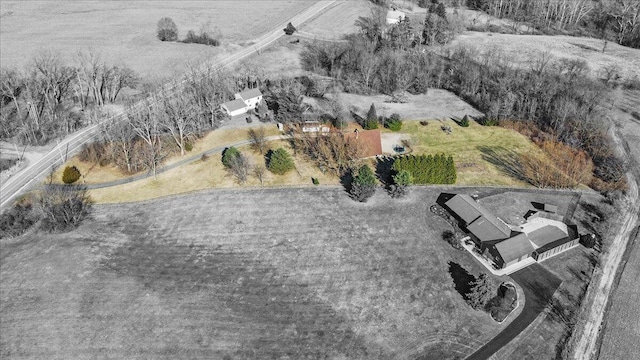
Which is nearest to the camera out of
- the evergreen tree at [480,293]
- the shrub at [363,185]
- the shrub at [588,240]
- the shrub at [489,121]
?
the evergreen tree at [480,293]

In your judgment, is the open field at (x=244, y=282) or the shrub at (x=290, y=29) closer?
the open field at (x=244, y=282)

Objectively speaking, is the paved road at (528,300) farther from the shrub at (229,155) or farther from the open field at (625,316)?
the shrub at (229,155)

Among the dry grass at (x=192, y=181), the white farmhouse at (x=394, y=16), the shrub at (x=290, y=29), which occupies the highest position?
the white farmhouse at (x=394, y=16)

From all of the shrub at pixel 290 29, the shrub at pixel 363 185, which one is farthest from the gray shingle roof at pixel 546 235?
the shrub at pixel 290 29

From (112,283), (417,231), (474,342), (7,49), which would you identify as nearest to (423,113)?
(417,231)

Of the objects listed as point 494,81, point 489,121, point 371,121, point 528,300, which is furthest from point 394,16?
point 528,300

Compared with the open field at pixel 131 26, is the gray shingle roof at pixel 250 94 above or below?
below
